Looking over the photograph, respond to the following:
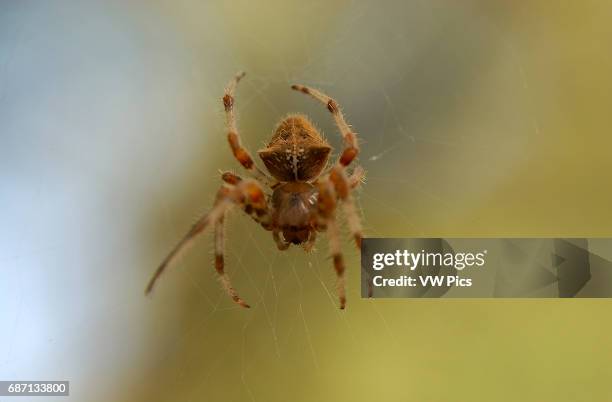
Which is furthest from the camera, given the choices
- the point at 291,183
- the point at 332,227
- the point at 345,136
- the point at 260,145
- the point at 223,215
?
the point at 260,145

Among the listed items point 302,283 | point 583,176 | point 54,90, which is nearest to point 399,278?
point 302,283

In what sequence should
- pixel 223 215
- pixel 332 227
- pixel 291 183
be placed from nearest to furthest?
pixel 332 227
pixel 223 215
pixel 291 183

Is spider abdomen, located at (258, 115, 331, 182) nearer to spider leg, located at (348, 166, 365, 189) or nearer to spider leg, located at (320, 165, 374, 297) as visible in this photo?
spider leg, located at (348, 166, 365, 189)

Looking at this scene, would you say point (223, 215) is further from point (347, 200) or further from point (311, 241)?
point (347, 200)

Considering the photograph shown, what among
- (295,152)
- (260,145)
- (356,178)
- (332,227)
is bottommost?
(332,227)

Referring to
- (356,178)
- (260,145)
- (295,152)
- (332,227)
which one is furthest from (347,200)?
(260,145)

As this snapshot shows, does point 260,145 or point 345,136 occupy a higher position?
point 260,145

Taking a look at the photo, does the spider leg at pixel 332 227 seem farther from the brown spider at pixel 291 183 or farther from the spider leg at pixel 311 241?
the spider leg at pixel 311 241
